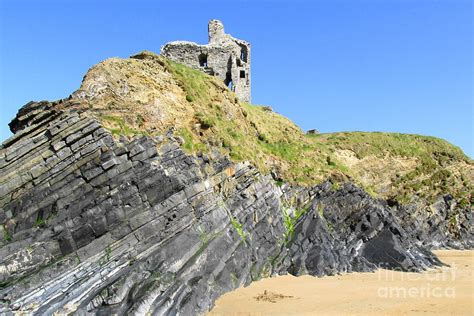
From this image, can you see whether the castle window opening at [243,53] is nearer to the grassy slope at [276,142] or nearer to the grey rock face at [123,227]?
the grassy slope at [276,142]

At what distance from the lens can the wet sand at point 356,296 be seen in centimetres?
1470

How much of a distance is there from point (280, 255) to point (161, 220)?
686cm

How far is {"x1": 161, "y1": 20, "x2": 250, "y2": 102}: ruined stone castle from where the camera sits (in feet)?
119

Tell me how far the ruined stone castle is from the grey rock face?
57.9 ft

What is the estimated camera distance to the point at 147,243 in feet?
49.6

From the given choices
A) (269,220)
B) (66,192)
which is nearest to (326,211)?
(269,220)

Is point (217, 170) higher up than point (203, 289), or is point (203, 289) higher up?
point (217, 170)

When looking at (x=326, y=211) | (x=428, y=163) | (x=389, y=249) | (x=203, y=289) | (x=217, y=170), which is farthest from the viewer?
(x=428, y=163)

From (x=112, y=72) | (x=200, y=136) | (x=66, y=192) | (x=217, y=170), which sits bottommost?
(x=66, y=192)

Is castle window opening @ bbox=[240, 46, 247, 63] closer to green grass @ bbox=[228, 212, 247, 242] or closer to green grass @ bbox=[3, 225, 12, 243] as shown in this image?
green grass @ bbox=[228, 212, 247, 242]

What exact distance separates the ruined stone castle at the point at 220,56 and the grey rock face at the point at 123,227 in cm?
1765

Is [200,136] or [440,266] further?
[440,266]

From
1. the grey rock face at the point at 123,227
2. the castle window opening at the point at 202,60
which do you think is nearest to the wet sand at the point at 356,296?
the grey rock face at the point at 123,227

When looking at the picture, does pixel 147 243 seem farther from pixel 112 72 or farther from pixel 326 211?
pixel 326 211
